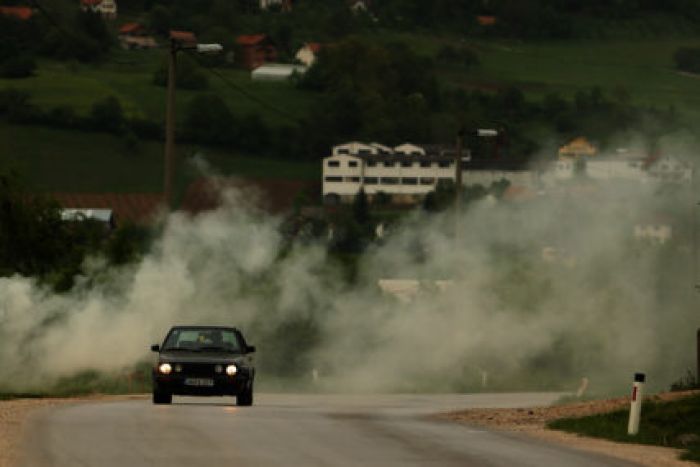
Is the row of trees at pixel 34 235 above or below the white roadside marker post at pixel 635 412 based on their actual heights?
above

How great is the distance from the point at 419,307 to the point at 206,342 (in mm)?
34592

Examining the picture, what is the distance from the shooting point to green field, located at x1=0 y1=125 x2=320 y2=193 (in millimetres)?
181750

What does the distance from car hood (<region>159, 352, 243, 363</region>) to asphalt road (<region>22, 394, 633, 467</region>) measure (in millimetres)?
1897

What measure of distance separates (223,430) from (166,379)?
1031 cm

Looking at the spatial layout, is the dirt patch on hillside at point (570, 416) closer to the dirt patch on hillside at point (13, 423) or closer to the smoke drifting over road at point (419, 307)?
the dirt patch on hillside at point (13, 423)

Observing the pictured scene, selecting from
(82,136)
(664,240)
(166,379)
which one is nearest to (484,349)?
(664,240)

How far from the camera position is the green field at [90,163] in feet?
596

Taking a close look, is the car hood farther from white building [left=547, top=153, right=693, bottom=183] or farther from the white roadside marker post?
white building [left=547, top=153, right=693, bottom=183]

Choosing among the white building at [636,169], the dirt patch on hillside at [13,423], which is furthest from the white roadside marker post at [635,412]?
the white building at [636,169]

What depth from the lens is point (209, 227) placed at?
254 ft

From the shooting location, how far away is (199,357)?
4266 cm

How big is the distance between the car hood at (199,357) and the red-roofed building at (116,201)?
125917 millimetres

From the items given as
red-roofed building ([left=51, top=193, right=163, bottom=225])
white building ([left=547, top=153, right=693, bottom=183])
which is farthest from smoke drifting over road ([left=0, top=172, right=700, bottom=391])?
red-roofed building ([left=51, top=193, right=163, bottom=225])

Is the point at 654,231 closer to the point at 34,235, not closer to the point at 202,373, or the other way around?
the point at 34,235
